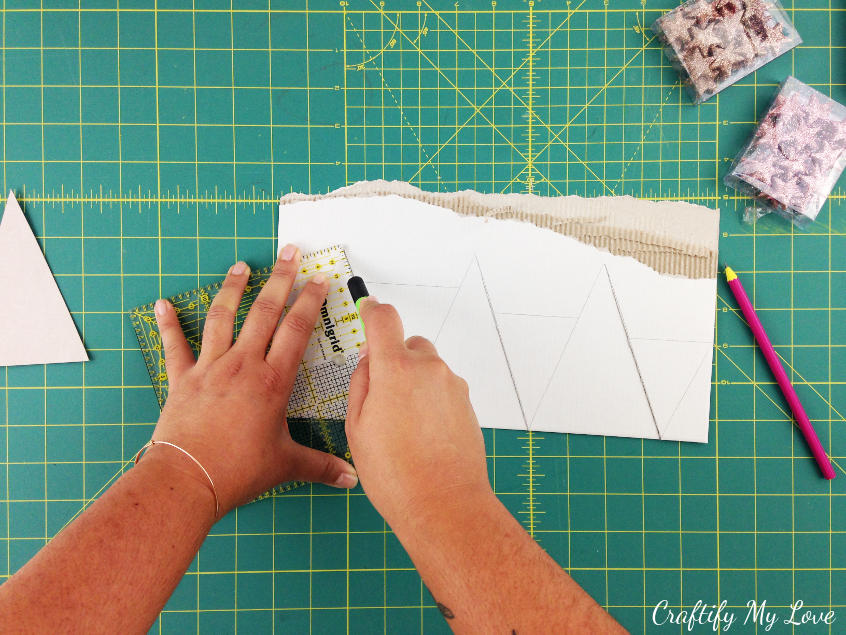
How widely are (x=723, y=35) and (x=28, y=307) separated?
1.57 metres

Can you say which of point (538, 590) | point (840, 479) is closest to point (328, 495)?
point (538, 590)

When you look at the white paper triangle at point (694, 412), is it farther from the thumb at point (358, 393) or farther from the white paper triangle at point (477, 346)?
the thumb at point (358, 393)

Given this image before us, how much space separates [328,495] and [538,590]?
58 cm

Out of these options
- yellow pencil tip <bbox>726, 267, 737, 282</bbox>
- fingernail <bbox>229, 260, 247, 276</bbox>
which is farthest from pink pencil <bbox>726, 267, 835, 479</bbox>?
fingernail <bbox>229, 260, 247, 276</bbox>

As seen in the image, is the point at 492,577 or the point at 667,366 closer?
the point at 492,577

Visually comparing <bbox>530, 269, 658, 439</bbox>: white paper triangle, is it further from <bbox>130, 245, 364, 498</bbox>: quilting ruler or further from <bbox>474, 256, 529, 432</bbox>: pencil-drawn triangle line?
<bbox>130, 245, 364, 498</bbox>: quilting ruler

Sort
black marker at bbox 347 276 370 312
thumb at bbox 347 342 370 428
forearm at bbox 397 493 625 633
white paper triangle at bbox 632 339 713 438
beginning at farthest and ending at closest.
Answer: white paper triangle at bbox 632 339 713 438 < black marker at bbox 347 276 370 312 < thumb at bbox 347 342 370 428 < forearm at bbox 397 493 625 633

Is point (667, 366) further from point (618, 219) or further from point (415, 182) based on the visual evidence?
point (415, 182)

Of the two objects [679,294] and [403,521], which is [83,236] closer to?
[403,521]

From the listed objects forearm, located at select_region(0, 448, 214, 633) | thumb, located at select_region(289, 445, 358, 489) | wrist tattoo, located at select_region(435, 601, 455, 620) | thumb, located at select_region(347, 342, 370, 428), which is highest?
thumb, located at select_region(347, 342, 370, 428)

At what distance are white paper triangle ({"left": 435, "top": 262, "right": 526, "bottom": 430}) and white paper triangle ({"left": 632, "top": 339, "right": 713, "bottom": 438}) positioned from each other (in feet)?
0.94

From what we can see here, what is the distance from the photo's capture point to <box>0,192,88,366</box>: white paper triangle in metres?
1.13

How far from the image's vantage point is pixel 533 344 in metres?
1.12

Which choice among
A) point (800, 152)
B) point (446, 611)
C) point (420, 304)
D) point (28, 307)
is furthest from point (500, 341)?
point (28, 307)
